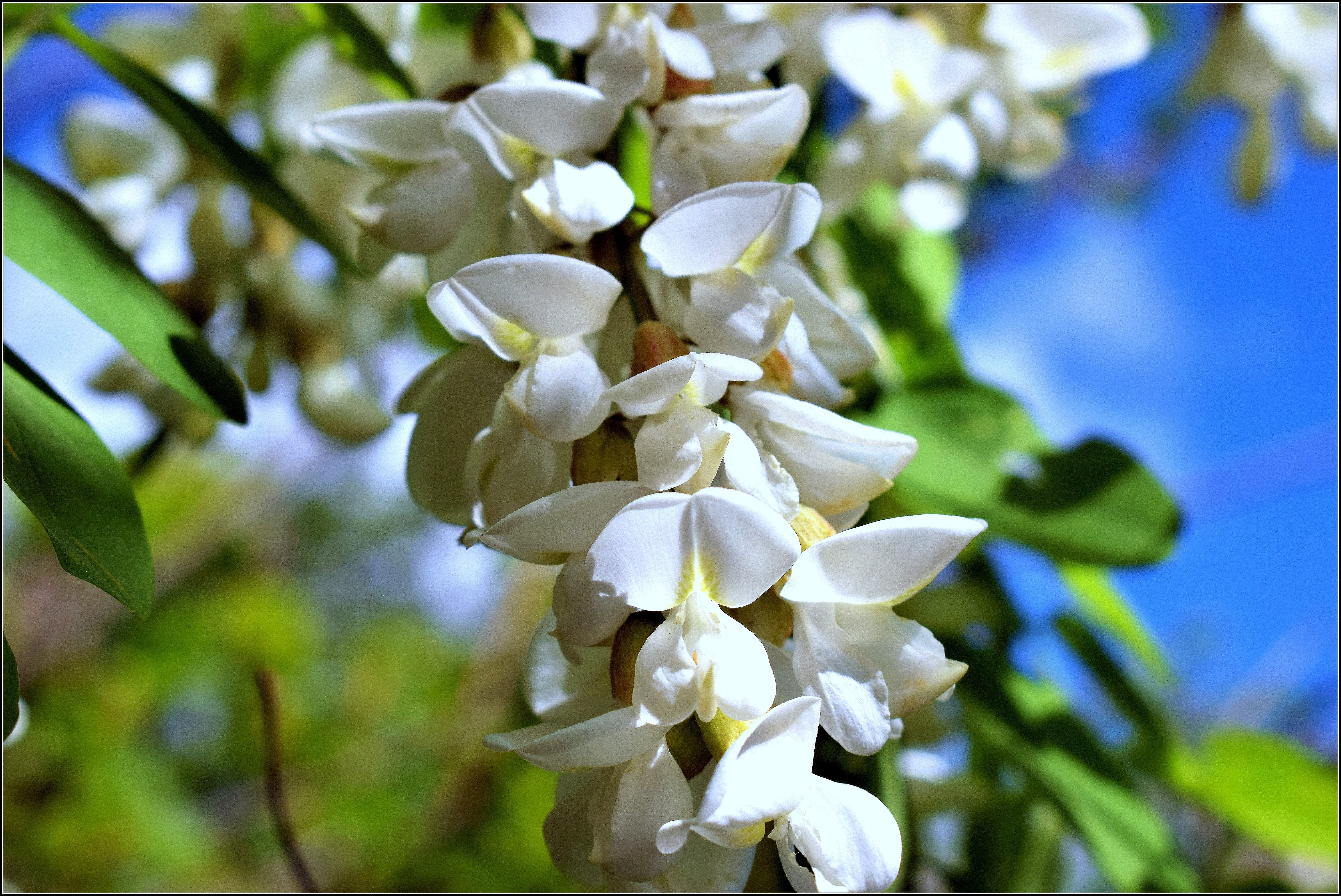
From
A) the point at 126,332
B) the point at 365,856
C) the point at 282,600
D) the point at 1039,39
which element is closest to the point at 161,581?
the point at 282,600

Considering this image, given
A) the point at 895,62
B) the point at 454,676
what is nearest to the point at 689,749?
the point at 895,62

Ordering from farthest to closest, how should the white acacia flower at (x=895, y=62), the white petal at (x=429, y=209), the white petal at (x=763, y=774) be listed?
the white acacia flower at (x=895, y=62) < the white petal at (x=429, y=209) < the white petal at (x=763, y=774)

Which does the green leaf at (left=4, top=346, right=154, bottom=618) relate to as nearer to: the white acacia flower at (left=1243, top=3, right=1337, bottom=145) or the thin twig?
the thin twig

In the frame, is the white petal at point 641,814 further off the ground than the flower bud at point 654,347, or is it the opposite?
the flower bud at point 654,347

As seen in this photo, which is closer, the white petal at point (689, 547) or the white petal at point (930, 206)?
the white petal at point (689, 547)

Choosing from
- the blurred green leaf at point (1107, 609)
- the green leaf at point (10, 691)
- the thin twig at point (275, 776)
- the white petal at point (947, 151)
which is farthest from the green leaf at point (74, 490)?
the blurred green leaf at point (1107, 609)

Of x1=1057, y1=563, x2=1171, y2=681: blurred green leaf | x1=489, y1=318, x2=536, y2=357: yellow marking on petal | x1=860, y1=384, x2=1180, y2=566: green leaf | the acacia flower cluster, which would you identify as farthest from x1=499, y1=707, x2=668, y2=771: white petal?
x1=1057, y1=563, x2=1171, y2=681: blurred green leaf

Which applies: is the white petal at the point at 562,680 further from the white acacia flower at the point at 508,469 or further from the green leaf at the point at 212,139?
the green leaf at the point at 212,139
